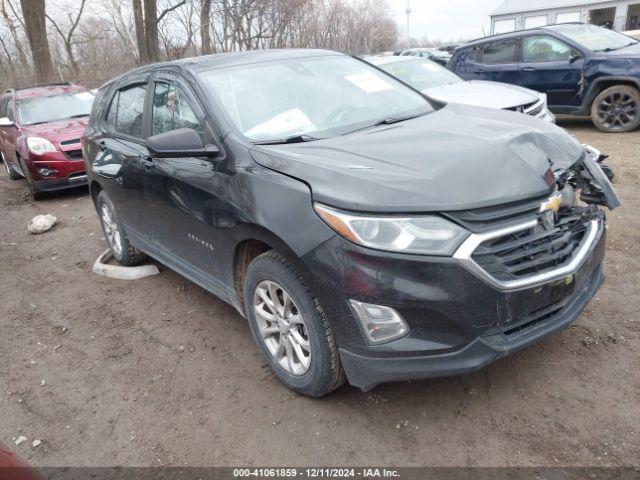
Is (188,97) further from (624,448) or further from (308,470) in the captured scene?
(624,448)

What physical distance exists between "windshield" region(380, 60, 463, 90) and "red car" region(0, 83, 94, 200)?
16.5ft

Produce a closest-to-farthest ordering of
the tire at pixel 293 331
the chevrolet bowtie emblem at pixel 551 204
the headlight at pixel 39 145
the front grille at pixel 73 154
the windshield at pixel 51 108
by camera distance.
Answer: the chevrolet bowtie emblem at pixel 551 204, the tire at pixel 293 331, the headlight at pixel 39 145, the front grille at pixel 73 154, the windshield at pixel 51 108

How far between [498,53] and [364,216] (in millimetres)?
8549

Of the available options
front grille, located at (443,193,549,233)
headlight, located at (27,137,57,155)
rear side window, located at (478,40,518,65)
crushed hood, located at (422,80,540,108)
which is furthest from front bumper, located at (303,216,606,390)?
rear side window, located at (478,40,518,65)

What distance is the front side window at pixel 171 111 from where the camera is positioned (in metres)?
3.32

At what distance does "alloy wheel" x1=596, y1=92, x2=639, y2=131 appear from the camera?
8.14 m

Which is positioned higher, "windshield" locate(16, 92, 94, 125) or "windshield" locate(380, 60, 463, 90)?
"windshield" locate(380, 60, 463, 90)

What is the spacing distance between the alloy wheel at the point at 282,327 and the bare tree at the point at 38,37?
17845 mm

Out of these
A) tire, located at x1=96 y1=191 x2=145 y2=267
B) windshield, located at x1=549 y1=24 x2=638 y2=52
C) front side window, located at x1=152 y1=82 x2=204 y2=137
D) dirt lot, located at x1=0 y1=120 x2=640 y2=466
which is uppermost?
windshield, located at x1=549 y1=24 x2=638 y2=52

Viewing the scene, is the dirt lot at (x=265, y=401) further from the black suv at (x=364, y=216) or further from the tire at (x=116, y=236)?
the tire at (x=116, y=236)

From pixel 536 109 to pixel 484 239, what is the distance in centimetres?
504

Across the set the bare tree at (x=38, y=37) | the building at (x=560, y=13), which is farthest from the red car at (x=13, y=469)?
the building at (x=560, y=13)

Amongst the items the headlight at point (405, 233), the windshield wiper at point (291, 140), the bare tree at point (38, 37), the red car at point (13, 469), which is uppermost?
the bare tree at point (38, 37)

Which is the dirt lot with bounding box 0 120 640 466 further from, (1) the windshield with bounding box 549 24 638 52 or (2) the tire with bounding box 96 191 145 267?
(1) the windshield with bounding box 549 24 638 52
